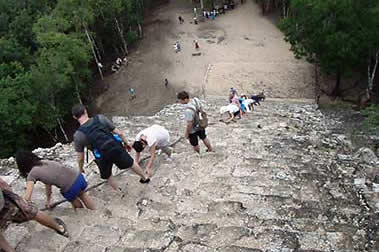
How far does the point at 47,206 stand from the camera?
740cm

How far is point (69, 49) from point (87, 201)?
20118mm

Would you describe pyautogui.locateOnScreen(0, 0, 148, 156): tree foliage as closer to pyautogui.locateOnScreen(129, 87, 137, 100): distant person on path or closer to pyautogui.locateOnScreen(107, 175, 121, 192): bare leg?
pyautogui.locateOnScreen(129, 87, 137, 100): distant person on path

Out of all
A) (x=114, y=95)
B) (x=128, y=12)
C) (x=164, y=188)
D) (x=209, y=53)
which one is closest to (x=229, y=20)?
(x=209, y=53)

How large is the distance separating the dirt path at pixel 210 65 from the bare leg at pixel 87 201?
18974mm

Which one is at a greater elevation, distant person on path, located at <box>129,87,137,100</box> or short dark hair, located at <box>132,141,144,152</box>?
short dark hair, located at <box>132,141,144,152</box>

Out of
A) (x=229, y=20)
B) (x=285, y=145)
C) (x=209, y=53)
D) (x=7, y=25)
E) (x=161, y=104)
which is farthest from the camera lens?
(x=229, y=20)

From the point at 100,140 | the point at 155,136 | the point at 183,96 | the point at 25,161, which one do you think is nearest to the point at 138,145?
the point at 155,136

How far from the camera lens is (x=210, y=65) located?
29.6 m

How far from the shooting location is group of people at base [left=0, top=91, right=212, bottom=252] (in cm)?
607

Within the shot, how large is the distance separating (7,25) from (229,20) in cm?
1681

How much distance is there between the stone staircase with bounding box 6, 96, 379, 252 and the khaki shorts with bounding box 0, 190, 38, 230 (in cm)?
65

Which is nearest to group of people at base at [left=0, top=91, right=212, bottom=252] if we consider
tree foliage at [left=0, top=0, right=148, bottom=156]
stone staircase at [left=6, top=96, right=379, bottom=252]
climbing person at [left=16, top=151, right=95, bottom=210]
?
climbing person at [left=16, top=151, right=95, bottom=210]

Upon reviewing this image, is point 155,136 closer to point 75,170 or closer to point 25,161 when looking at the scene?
point 75,170

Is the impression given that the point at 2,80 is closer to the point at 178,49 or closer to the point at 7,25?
the point at 7,25
